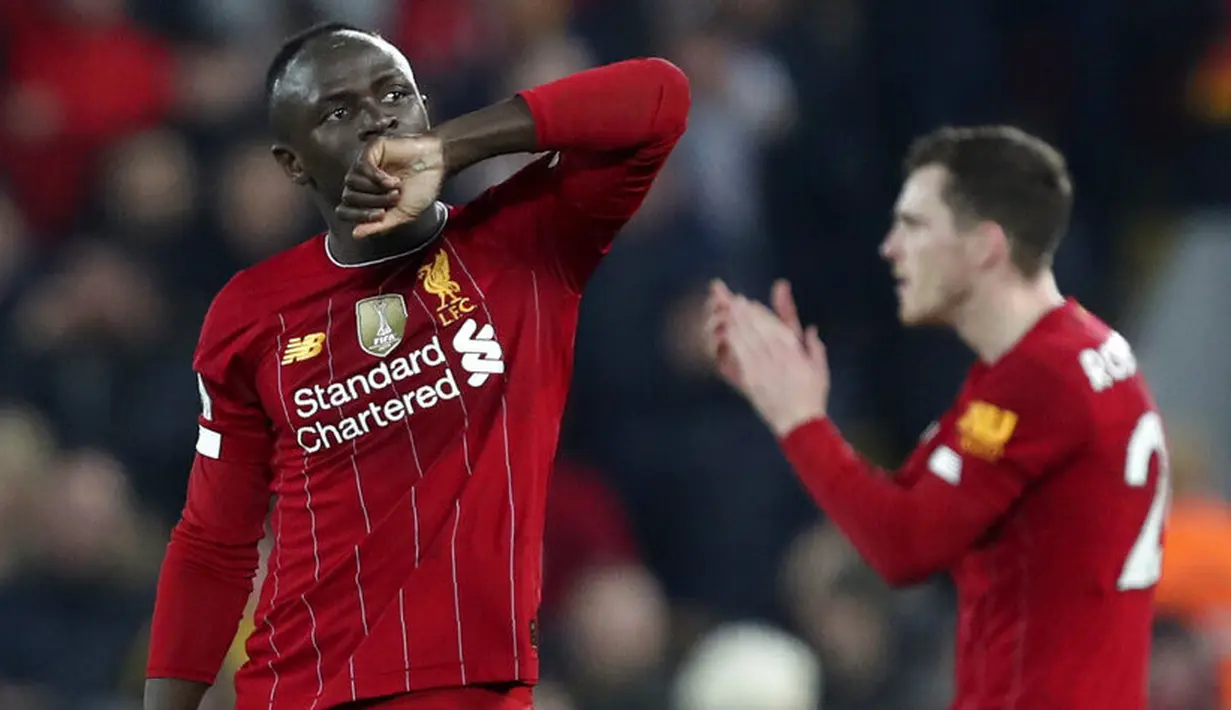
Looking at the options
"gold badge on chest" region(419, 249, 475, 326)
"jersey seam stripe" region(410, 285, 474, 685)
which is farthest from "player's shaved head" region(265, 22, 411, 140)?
"jersey seam stripe" region(410, 285, 474, 685)

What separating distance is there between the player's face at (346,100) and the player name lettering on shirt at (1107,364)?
1.31m

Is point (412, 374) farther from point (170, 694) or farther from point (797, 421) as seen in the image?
point (797, 421)

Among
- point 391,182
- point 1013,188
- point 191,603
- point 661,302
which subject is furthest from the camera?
point 661,302

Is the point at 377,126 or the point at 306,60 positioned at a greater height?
the point at 306,60

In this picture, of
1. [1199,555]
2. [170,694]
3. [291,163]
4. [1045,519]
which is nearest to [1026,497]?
[1045,519]

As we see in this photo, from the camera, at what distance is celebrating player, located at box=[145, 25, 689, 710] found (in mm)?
3139

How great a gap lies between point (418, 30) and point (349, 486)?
159 inches

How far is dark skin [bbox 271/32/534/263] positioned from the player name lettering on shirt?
1190 mm

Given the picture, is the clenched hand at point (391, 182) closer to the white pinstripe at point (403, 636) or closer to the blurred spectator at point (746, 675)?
the white pinstripe at point (403, 636)

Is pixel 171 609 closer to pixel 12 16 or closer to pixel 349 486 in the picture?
pixel 349 486

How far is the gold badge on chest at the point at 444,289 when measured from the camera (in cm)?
322

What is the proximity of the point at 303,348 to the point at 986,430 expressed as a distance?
4.16 ft

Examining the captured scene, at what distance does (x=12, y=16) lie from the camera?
6.75 meters

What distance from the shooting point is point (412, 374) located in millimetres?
3203
